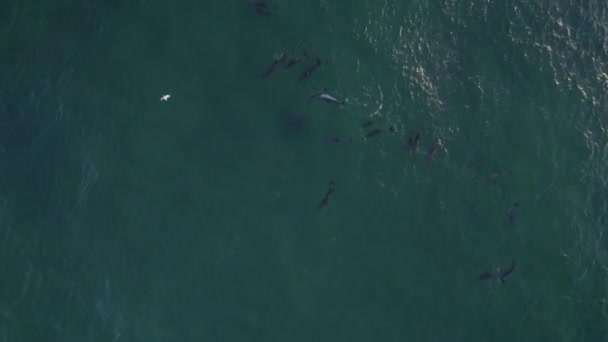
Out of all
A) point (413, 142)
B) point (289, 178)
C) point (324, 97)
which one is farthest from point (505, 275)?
point (324, 97)

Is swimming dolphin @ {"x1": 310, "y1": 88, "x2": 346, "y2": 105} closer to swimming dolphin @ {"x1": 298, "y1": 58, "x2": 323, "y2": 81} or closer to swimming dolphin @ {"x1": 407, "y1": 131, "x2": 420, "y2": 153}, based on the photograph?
swimming dolphin @ {"x1": 298, "y1": 58, "x2": 323, "y2": 81}

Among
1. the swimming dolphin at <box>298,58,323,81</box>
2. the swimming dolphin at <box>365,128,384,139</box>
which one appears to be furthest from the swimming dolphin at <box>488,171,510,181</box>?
the swimming dolphin at <box>298,58,323,81</box>

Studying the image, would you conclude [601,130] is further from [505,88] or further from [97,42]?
[97,42]

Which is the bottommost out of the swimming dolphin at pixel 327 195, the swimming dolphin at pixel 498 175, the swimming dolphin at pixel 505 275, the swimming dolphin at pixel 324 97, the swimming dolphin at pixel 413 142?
the swimming dolphin at pixel 505 275

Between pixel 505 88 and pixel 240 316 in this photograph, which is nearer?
pixel 240 316

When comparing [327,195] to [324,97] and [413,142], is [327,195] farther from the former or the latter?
[413,142]

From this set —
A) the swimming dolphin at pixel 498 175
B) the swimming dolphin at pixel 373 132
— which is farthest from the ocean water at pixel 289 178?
the swimming dolphin at pixel 373 132

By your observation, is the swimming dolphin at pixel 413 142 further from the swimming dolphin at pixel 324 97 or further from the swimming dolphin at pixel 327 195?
the swimming dolphin at pixel 327 195

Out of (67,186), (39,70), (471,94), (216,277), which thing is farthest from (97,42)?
(471,94)
